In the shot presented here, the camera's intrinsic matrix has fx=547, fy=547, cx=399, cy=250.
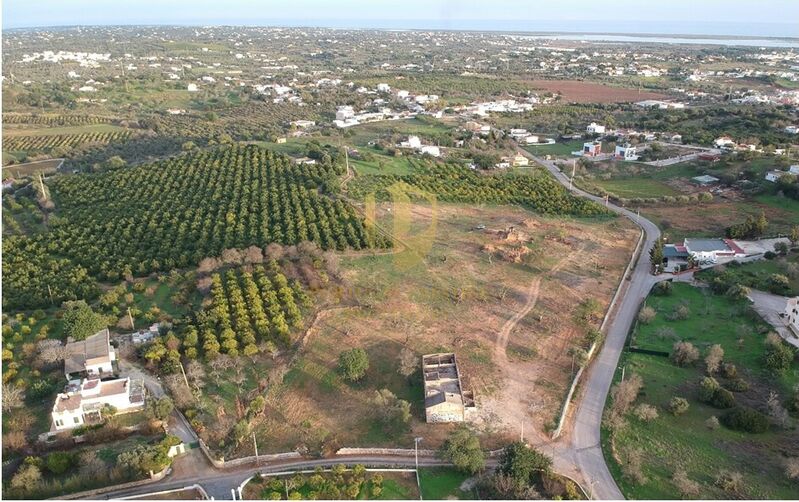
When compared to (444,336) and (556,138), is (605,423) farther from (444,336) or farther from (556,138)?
(556,138)

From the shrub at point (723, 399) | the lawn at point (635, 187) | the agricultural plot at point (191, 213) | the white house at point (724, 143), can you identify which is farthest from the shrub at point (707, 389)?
the white house at point (724, 143)

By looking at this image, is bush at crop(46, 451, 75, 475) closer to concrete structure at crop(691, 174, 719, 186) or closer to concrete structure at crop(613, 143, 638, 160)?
concrete structure at crop(691, 174, 719, 186)

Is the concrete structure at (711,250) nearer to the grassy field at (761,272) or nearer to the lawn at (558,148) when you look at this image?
the grassy field at (761,272)

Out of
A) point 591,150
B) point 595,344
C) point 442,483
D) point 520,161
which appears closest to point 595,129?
point 591,150

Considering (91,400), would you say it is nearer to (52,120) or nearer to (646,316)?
(646,316)

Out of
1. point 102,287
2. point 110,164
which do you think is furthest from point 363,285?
point 110,164
